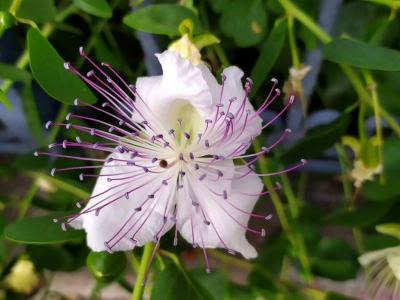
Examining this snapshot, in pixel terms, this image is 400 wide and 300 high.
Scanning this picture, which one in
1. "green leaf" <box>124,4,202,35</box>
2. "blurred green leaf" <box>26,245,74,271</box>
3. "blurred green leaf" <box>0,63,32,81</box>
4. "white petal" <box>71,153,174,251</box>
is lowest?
"blurred green leaf" <box>26,245,74,271</box>

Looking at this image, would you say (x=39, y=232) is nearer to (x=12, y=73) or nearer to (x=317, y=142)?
(x=12, y=73)

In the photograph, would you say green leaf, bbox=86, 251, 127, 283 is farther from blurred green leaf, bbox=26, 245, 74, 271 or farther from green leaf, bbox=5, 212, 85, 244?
blurred green leaf, bbox=26, 245, 74, 271

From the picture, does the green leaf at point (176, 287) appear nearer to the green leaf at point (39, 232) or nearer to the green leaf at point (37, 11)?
the green leaf at point (39, 232)

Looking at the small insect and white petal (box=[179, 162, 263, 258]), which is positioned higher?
the small insect

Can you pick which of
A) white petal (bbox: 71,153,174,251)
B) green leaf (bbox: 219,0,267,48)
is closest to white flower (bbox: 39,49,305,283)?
white petal (bbox: 71,153,174,251)

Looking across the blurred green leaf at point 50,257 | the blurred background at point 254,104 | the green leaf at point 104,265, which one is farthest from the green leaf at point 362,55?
the blurred green leaf at point 50,257

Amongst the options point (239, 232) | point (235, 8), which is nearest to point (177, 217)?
point (239, 232)

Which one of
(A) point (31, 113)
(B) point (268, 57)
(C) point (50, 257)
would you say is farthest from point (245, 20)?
(C) point (50, 257)

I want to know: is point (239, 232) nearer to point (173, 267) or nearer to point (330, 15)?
point (173, 267)

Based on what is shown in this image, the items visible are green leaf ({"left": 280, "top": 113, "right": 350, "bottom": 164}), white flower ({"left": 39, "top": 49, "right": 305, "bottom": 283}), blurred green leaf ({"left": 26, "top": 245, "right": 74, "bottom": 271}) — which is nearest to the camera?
white flower ({"left": 39, "top": 49, "right": 305, "bottom": 283})
